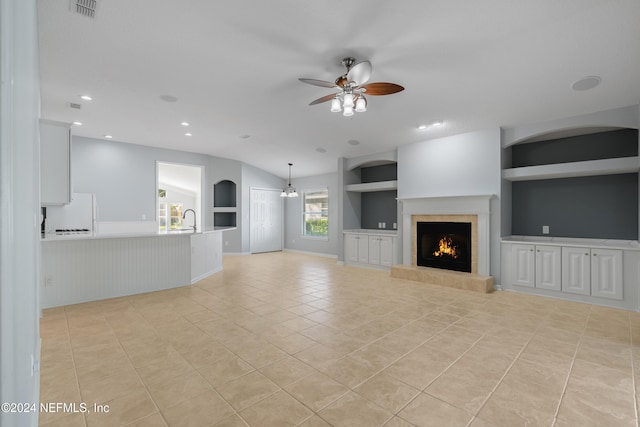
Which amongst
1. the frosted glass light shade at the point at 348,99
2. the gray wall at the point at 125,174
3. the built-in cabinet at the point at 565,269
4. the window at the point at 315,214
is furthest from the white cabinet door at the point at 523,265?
the gray wall at the point at 125,174

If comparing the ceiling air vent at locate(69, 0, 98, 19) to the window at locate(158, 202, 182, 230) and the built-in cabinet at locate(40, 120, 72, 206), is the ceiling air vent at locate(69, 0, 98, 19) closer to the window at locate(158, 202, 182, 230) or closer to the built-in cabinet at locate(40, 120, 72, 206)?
the built-in cabinet at locate(40, 120, 72, 206)

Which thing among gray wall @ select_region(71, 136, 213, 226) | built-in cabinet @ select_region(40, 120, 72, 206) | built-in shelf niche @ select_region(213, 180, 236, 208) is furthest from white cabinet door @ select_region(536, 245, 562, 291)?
built-in shelf niche @ select_region(213, 180, 236, 208)

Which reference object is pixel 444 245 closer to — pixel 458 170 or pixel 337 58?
pixel 458 170

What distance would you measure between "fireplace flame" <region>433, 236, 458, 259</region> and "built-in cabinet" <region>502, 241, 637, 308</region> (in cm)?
89

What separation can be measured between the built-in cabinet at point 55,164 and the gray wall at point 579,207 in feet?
23.1

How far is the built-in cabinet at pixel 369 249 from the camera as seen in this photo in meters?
6.81

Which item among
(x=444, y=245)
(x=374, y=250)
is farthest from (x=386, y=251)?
(x=444, y=245)

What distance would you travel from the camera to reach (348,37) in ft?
10.2

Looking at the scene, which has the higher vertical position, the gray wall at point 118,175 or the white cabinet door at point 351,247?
the gray wall at point 118,175

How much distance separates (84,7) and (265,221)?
777 centimetres

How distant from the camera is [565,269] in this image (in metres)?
4.56

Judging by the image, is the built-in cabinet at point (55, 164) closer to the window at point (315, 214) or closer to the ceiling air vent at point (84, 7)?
the ceiling air vent at point (84, 7)

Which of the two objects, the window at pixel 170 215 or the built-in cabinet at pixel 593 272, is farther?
the window at pixel 170 215

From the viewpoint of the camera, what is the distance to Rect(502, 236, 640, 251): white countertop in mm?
4285
